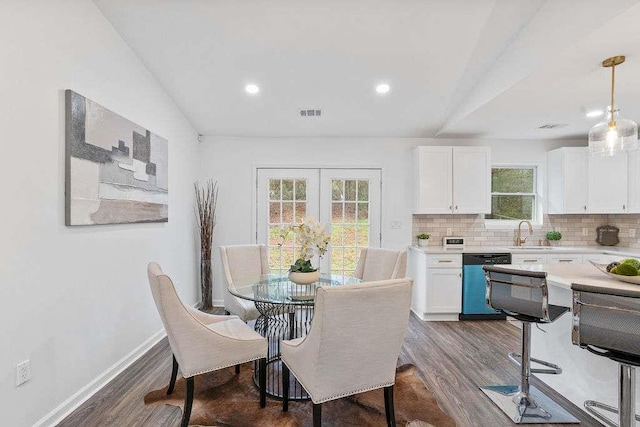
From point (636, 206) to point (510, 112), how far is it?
7.64ft

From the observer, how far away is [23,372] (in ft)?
6.29

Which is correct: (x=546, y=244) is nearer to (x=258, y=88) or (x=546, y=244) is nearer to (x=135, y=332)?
(x=258, y=88)

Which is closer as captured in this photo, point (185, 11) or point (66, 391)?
point (66, 391)

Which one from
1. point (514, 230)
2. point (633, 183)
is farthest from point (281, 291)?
point (633, 183)

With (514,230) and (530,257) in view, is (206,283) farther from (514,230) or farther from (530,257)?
(514,230)

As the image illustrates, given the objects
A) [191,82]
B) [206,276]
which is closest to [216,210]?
[206,276]

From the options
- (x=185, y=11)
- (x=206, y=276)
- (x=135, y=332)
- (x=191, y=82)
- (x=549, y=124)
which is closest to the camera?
(x=185, y=11)

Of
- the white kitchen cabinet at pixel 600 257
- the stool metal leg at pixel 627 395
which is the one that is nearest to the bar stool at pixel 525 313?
the stool metal leg at pixel 627 395

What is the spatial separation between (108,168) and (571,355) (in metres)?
3.67

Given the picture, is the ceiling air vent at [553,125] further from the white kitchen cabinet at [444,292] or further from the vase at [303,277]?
the vase at [303,277]

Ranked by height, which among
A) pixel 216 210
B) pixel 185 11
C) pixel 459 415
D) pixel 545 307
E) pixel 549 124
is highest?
pixel 185 11

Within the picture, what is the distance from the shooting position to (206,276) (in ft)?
15.3

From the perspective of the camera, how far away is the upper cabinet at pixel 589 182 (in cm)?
446

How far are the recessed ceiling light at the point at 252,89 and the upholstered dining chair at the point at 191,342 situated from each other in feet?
7.56
